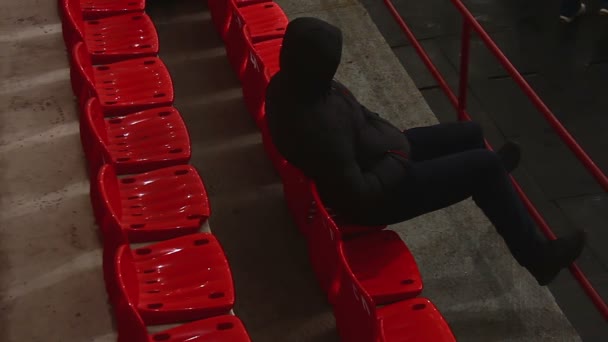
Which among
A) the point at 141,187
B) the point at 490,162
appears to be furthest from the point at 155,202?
the point at 490,162

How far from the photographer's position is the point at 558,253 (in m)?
3.88

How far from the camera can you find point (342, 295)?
3.75m

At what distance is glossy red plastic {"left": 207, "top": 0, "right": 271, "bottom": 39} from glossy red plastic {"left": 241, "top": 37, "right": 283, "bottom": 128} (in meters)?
0.35

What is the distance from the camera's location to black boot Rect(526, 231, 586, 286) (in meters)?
3.88

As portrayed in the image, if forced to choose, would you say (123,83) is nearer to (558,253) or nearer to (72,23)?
(72,23)

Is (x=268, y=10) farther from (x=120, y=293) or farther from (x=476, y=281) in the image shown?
(x=120, y=293)

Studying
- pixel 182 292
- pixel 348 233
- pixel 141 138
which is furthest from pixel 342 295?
pixel 141 138

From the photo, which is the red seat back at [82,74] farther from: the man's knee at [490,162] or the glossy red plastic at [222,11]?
the man's knee at [490,162]

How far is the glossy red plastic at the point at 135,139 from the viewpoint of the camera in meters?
4.30

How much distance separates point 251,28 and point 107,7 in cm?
85

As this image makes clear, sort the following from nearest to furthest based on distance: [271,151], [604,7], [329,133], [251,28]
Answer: [329,133], [271,151], [251,28], [604,7]

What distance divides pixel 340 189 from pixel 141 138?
127 centimetres

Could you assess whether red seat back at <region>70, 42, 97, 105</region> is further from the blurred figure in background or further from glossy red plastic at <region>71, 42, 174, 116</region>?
the blurred figure in background

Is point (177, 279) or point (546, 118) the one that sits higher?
point (546, 118)
